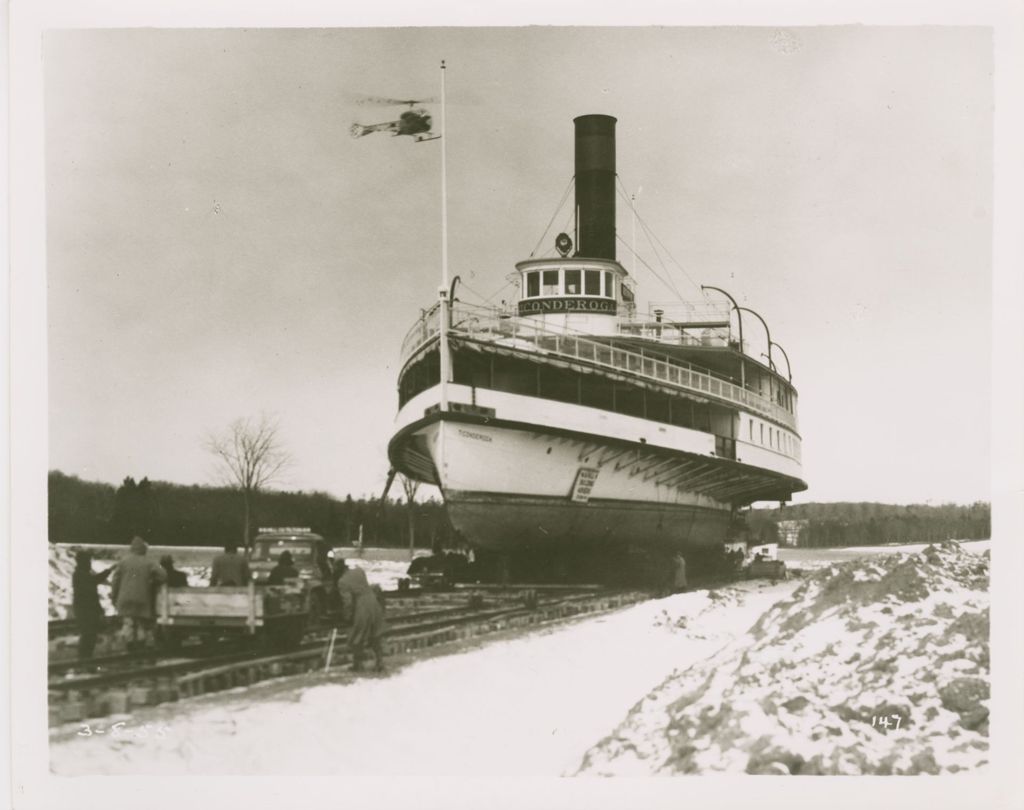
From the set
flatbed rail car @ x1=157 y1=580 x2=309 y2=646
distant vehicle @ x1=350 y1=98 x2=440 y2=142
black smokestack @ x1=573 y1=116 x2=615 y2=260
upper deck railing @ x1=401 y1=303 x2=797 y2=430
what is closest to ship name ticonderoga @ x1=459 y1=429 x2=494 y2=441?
upper deck railing @ x1=401 y1=303 x2=797 y2=430

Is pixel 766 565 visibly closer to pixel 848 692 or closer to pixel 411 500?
pixel 848 692

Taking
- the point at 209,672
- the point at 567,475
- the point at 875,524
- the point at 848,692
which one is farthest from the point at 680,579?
the point at 209,672

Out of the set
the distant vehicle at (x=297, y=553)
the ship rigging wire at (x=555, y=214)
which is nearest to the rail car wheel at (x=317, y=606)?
the distant vehicle at (x=297, y=553)

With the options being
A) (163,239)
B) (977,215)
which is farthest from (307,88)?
(977,215)

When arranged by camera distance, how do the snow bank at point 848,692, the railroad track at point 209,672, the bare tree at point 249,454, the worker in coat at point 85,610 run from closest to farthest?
the snow bank at point 848,692
the railroad track at point 209,672
the worker in coat at point 85,610
the bare tree at point 249,454

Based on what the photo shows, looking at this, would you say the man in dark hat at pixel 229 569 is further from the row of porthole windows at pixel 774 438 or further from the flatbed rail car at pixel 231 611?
the row of porthole windows at pixel 774 438
